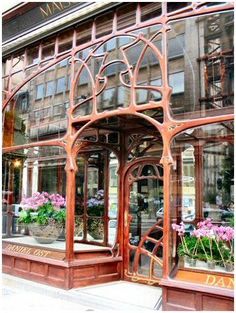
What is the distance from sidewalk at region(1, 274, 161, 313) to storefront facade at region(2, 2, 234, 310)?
8.3 inches

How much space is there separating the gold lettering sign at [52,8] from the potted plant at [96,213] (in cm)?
357

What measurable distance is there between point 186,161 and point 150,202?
109cm

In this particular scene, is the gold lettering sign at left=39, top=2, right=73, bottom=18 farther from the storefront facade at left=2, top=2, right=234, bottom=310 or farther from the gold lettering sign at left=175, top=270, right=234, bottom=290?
the gold lettering sign at left=175, top=270, right=234, bottom=290

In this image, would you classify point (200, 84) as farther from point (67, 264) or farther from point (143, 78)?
point (67, 264)

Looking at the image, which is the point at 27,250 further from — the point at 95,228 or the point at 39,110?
the point at 39,110

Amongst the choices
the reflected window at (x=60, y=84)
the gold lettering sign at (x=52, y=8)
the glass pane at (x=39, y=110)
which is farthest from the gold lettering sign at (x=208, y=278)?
the gold lettering sign at (x=52, y=8)

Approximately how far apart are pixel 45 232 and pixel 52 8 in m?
4.30

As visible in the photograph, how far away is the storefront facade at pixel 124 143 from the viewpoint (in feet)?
18.0

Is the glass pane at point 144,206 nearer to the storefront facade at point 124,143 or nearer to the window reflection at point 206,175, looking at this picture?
the storefront facade at point 124,143

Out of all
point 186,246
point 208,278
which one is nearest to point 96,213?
point 186,246

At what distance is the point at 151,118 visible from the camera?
18.5ft

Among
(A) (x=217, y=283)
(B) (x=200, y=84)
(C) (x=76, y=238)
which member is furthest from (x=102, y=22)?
(A) (x=217, y=283)

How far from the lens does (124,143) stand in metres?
7.61

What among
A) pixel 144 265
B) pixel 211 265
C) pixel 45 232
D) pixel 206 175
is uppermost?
pixel 206 175
